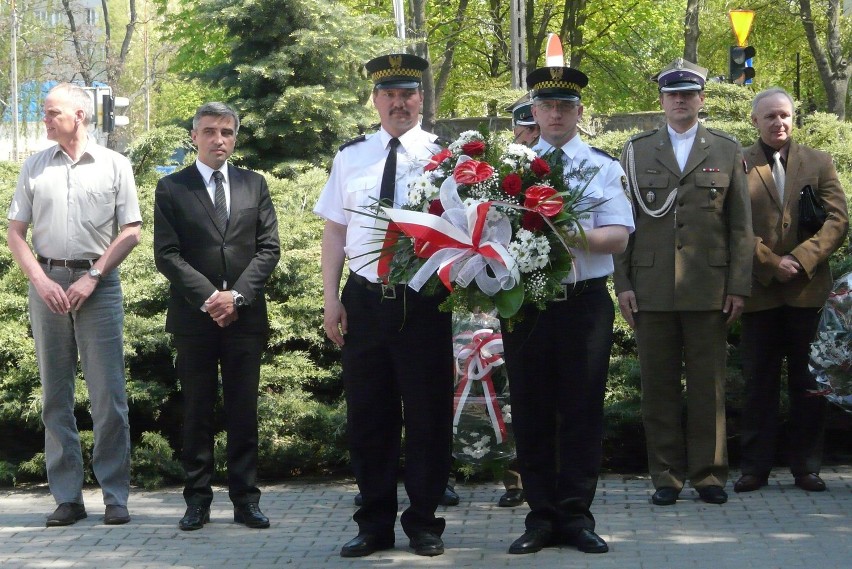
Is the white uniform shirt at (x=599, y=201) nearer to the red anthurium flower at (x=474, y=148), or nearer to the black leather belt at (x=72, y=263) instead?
the red anthurium flower at (x=474, y=148)

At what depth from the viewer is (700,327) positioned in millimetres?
6938

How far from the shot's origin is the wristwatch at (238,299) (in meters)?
6.41

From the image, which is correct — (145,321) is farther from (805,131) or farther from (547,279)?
(805,131)

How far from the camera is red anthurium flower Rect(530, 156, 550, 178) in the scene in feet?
17.2

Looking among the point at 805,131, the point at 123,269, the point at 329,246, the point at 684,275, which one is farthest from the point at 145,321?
the point at 805,131

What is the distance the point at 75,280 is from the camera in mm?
6668

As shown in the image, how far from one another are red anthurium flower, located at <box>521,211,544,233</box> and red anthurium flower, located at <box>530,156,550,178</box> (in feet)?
0.60

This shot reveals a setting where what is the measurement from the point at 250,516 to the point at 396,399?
4.05 ft

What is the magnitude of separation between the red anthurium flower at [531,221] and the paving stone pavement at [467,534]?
153 cm

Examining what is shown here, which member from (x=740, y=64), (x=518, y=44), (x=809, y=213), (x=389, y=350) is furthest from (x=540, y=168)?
(x=518, y=44)

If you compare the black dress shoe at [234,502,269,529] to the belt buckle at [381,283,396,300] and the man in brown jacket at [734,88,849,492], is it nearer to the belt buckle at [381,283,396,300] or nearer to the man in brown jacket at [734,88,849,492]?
the belt buckle at [381,283,396,300]

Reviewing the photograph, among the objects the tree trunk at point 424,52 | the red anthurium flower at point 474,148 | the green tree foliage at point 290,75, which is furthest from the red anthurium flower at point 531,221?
the tree trunk at point 424,52

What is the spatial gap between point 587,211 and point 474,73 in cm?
3345

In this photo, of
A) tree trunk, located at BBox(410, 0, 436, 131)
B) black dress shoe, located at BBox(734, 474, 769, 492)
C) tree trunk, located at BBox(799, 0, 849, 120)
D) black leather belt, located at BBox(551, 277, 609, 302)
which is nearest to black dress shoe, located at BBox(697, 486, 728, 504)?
black dress shoe, located at BBox(734, 474, 769, 492)
